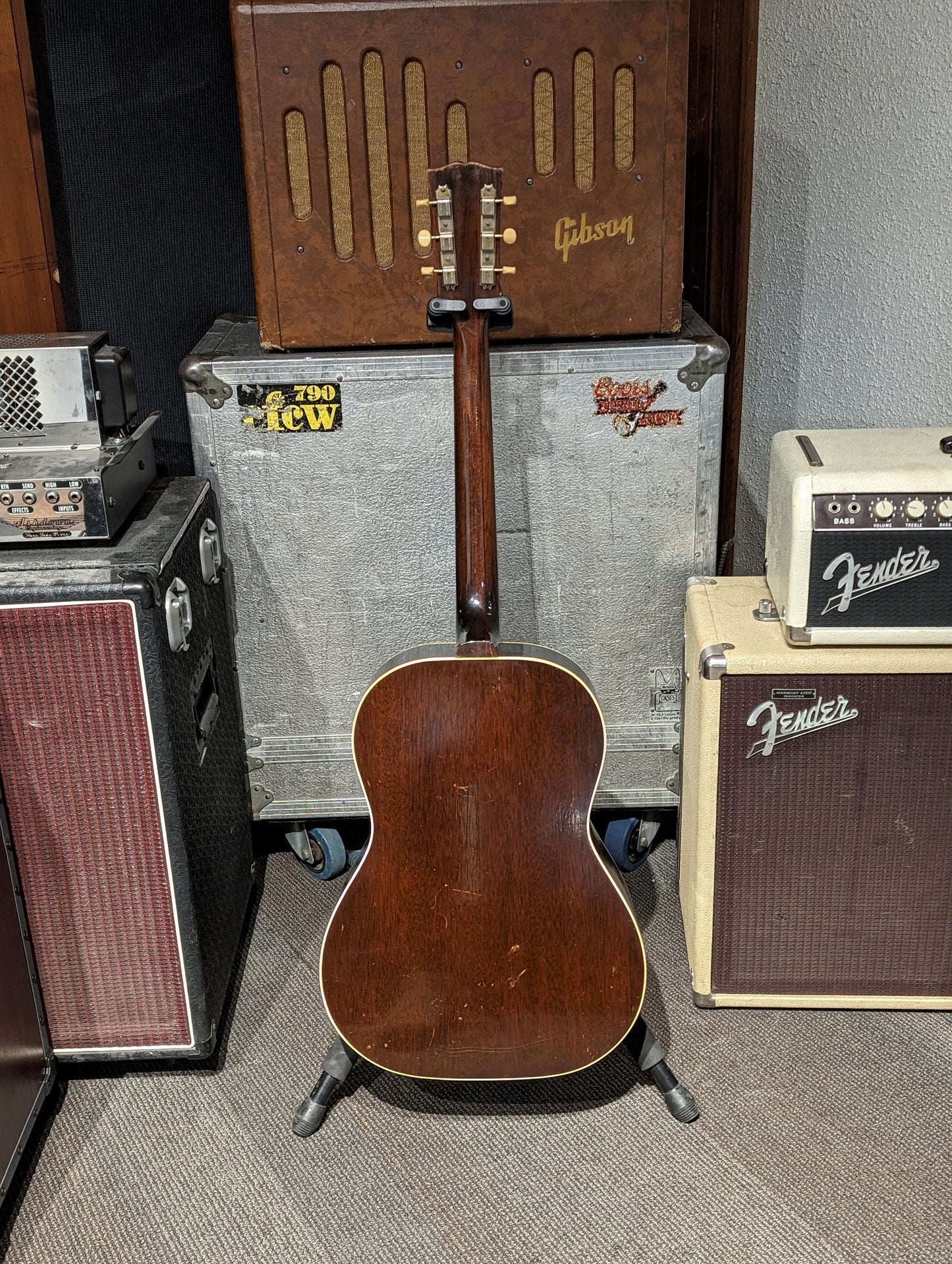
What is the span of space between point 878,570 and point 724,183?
1076mm

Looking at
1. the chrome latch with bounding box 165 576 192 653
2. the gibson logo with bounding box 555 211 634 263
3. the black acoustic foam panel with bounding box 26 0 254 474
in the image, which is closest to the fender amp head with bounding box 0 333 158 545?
the chrome latch with bounding box 165 576 192 653

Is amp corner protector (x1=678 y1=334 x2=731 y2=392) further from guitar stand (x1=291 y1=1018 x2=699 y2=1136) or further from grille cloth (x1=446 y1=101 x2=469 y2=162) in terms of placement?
guitar stand (x1=291 y1=1018 x2=699 y2=1136)

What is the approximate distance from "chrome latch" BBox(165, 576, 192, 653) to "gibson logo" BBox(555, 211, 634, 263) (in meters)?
0.77

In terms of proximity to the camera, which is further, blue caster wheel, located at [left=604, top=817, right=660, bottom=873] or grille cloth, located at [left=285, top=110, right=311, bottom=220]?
blue caster wheel, located at [left=604, top=817, right=660, bottom=873]

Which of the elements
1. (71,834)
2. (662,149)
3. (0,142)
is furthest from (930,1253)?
(0,142)

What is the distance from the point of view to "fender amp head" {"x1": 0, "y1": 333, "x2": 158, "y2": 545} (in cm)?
167

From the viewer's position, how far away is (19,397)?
5.81 ft

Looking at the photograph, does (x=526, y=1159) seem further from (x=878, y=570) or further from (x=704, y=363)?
(x=704, y=363)

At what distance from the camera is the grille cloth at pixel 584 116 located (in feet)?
5.86

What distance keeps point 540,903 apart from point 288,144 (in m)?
1.16

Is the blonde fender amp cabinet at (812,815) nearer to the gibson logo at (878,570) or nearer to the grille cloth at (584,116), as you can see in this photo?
the gibson logo at (878,570)

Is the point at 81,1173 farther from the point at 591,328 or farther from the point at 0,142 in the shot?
the point at 0,142

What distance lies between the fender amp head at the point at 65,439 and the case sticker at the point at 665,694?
922mm

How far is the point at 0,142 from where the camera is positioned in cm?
221
